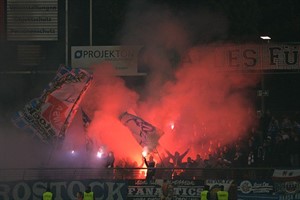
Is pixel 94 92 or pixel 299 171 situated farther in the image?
pixel 94 92

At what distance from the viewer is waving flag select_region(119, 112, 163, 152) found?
20938 mm

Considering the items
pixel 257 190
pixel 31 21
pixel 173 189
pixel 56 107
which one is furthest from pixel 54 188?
pixel 31 21

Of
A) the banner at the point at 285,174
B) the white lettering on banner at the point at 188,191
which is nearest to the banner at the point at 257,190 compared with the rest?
the banner at the point at 285,174

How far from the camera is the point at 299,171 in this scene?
719 inches

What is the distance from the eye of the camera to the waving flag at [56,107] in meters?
20.5

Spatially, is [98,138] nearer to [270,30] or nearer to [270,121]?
[270,121]

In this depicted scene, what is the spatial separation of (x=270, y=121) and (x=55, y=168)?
249 inches

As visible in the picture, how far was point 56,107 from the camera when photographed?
68.2 ft

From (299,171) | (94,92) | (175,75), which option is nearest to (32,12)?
(94,92)

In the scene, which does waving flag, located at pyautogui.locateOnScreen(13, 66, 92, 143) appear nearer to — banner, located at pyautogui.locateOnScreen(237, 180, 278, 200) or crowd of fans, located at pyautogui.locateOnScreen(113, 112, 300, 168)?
crowd of fans, located at pyautogui.locateOnScreen(113, 112, 300, 168)

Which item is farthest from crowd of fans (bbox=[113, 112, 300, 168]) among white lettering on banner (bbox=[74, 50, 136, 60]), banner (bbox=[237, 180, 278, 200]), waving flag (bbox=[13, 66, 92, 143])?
white lettering on banner (bbox=[74, 50, 136, 60])

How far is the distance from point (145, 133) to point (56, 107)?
260cm

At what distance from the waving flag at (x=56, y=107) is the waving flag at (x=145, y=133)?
5.64ft

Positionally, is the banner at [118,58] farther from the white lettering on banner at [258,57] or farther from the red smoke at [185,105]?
the white lettering on banner at [258,57]
